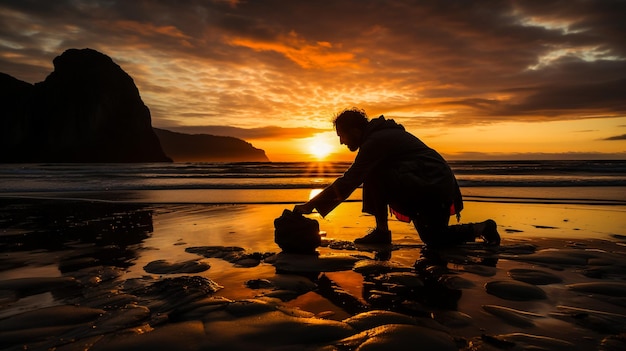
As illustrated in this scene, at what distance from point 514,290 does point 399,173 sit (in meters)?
1.76

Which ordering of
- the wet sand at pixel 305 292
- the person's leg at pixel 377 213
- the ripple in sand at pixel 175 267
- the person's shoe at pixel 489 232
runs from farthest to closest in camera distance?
the person's leg at pixel 377 213 < the person's shoe at pixel 489 232 < the ripple in sand at pixel 175 267 < the wet sand at pixel 305 292

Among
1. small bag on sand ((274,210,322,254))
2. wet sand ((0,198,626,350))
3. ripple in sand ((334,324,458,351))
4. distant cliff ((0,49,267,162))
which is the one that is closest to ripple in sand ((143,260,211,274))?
wet sand ((0,198,626,350))

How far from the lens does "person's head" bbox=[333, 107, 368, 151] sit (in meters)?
4.39

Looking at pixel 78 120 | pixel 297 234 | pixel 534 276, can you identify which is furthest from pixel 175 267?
pixel 78 120

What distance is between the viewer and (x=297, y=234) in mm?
3969

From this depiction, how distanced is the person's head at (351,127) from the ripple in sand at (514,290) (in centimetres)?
220

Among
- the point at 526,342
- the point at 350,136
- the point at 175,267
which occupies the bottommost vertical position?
the point at 175,267

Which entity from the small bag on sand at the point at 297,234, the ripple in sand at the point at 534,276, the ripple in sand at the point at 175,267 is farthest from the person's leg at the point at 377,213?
the ripple in sand at the point at 175,267

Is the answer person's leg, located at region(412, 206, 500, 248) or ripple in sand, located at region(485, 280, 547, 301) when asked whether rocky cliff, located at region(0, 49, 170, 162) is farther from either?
ripple in sand, located at region(485, 280, 547, 301)

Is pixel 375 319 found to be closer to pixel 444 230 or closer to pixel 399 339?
pixel 399 339

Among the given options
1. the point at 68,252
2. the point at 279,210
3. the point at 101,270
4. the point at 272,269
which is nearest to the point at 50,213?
the point at 68,252

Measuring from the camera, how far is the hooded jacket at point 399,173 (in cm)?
402

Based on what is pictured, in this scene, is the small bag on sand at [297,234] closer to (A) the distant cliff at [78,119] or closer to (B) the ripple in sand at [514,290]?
(B) the ripple in sand at [514,290]

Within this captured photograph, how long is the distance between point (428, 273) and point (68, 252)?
3848mm
